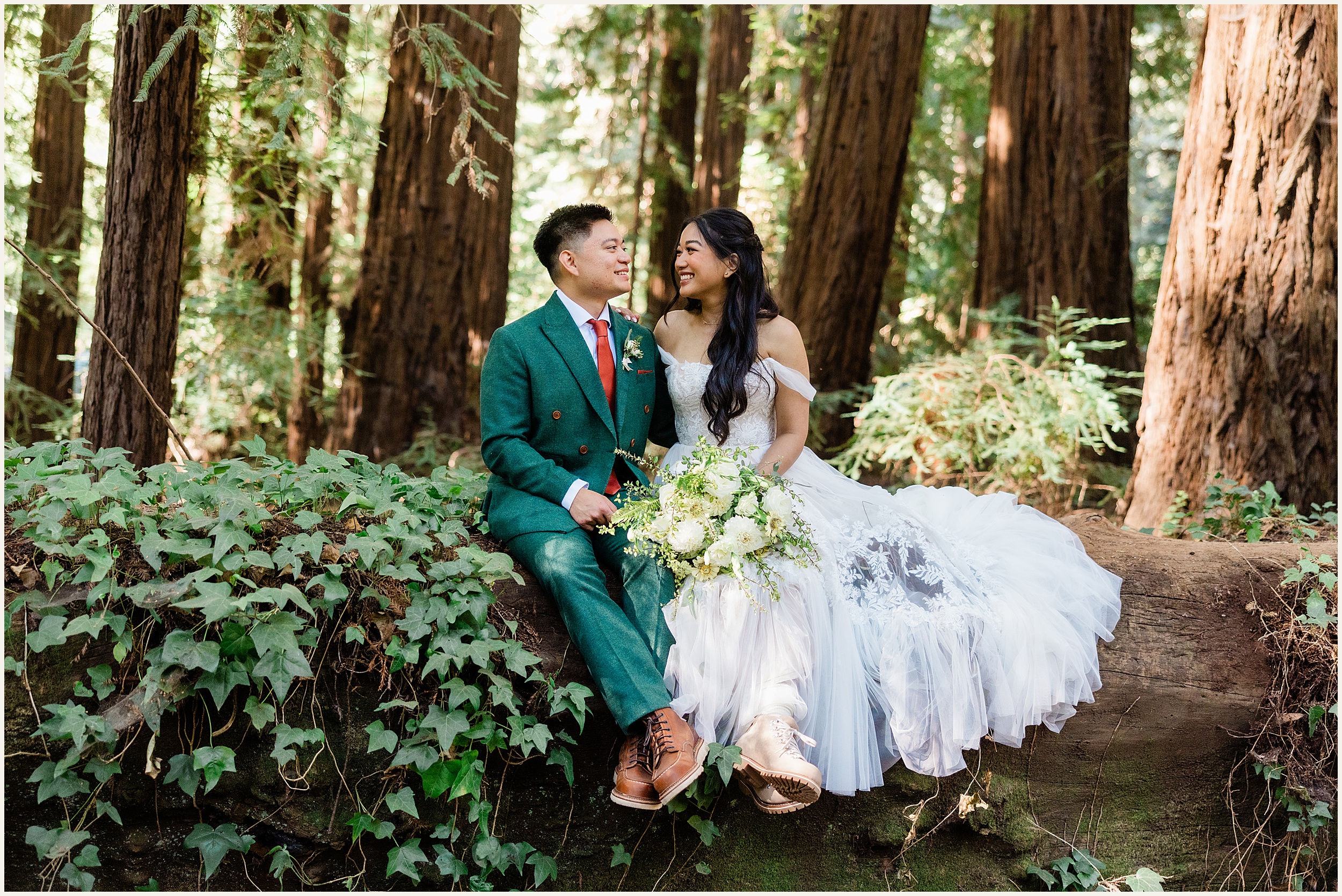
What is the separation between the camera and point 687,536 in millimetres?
3283

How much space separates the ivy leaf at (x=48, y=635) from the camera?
286 centimetres

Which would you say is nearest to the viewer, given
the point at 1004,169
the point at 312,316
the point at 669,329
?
the point at 669,329

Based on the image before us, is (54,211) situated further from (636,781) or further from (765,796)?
(765,796)

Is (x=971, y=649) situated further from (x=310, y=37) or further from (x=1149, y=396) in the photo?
Answer: (x=310, y=37)

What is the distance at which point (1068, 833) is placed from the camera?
12.6ft

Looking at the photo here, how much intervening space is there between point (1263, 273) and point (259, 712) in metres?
5.68

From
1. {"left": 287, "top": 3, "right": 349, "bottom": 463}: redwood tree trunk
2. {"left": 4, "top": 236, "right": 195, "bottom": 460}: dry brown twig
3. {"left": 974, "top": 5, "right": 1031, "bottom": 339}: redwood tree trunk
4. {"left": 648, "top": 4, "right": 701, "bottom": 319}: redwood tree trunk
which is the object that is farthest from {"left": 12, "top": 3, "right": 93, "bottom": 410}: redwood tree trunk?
{"left": 974, "top": 5, "right": 1031, "bottom": 339}: redwood tree trunk

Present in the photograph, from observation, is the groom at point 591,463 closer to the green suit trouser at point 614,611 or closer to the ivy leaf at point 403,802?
the green suit trouser at point 614,611

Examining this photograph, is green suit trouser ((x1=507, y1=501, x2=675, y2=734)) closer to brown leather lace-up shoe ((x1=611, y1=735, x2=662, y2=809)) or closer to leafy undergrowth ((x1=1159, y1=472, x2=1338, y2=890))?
brown leather lace-up shoe ((x1=611, y1=735, x2=662, y2=809))

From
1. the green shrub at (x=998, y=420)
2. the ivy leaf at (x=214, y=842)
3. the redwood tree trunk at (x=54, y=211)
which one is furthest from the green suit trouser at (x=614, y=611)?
the redwood tree trunk at (x=54, y=211)

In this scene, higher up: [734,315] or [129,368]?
[734,315]

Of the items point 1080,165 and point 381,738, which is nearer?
point 381,738

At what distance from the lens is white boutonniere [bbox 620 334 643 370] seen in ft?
13.2

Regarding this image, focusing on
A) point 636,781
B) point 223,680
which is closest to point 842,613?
point 636,781
